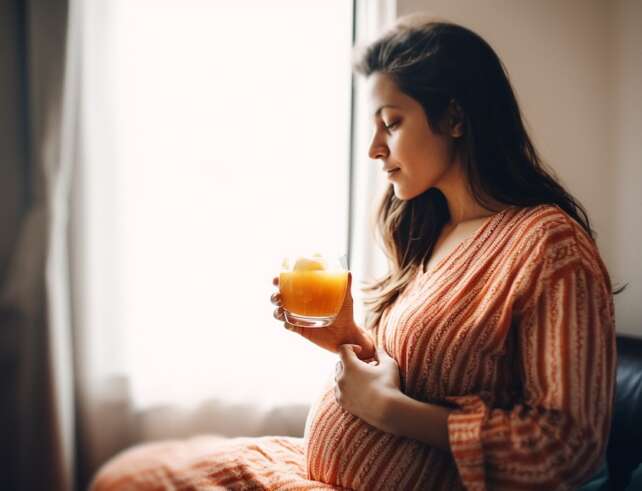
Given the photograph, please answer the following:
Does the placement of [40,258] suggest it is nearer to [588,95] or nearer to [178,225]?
[178,225]

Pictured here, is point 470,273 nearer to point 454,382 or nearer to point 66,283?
point 454,382

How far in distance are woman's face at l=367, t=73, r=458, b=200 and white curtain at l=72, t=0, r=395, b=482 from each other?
0.83 feet

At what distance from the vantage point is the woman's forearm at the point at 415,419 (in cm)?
61

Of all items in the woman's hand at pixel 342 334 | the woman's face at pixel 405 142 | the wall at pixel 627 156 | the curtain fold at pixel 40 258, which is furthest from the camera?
the wall at pixel 627 156

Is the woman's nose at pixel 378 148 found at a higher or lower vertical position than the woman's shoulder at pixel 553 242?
higher

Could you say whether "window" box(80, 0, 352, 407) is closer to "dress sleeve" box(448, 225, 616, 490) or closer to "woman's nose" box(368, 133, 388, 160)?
"woman's nose" box(368, 133, 388, 160)

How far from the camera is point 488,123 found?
2.49 ft

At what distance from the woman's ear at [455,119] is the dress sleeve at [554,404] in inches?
11.8

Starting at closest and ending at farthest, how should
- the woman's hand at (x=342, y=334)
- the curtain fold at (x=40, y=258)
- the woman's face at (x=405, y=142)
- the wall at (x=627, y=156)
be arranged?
the curtain fold at (x=40, y=258)
the woman's face at (x=405, y=142)
the woman's hand at (x=342, y=334)
the wall at (x=627, y=156)

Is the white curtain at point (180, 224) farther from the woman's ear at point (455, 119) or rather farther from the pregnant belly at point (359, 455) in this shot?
the woman's ear at point (455, 119)

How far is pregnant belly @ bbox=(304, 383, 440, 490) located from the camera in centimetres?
65

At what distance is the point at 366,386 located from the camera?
0.68 m

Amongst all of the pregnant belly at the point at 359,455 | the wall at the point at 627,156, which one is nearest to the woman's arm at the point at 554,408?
the pregnant belly at the point at 359,455

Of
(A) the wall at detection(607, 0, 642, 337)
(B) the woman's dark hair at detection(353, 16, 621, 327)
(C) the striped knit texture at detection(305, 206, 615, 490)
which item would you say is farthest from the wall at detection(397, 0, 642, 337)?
(C) the striped knit texture at detection(305, 206, 615, 490)
